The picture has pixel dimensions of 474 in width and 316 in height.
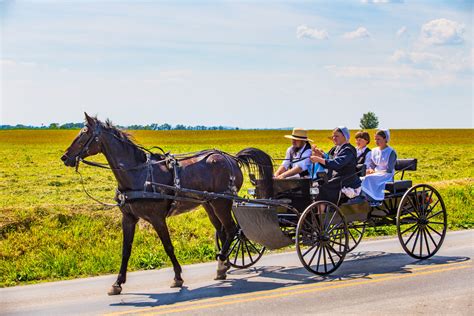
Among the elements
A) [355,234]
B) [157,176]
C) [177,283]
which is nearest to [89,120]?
[157,176]

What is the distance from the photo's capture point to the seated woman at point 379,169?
11.9 meters

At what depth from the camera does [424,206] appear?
12.3m

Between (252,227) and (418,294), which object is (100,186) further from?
(418,294)

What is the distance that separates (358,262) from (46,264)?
5260mm

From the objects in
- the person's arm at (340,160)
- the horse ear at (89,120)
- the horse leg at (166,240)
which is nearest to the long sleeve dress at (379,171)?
the person's arm at (340,160)

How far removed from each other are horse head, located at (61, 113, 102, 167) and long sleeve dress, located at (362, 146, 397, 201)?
15.0 feet

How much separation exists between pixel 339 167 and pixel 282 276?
6.49 ft

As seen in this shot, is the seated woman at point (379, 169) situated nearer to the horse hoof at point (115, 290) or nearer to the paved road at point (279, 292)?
the paved road at point (279, 292)

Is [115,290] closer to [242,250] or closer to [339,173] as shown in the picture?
[242,250]

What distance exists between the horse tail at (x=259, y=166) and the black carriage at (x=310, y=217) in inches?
3.7

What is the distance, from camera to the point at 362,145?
1270 cm

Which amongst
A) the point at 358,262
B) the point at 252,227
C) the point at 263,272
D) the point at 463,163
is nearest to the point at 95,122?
the point at 252,227

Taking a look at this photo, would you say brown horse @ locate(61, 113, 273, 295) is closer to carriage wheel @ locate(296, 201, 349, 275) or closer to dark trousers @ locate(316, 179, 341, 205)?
dark trousers @ locate(316, 179, 341, 205)

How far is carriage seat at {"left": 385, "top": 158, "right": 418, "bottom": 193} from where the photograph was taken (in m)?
12.3
